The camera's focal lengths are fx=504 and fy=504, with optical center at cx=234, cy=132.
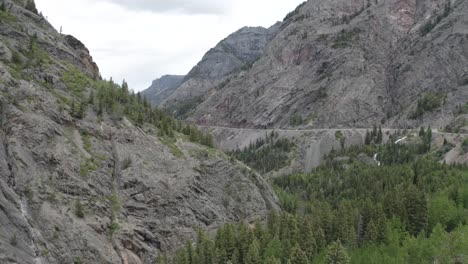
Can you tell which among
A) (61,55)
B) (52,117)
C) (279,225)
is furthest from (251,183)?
(61,55)

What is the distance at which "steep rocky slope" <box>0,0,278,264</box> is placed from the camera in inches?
2798

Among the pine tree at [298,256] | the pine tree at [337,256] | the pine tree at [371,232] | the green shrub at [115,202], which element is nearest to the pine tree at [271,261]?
the pine tree at [298,256]

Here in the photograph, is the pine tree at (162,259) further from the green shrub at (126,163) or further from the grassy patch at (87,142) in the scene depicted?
the grassy patch at (87,142)

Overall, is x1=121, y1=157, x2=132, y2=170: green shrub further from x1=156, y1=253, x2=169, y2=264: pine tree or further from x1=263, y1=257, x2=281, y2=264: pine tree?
x1=263, y1=257, x2=281, y2=264: pine tree

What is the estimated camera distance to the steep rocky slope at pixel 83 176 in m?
71.1

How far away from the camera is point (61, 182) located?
7944 centimetres

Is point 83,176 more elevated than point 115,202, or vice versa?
point 83,176

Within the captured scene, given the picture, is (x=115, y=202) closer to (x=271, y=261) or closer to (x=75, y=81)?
(x=271, y=261)

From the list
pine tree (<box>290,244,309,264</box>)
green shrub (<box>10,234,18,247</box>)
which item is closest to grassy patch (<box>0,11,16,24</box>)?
green shrub (<box>10,234,18,247</box>)

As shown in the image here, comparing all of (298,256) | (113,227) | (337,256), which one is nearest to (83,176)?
(113,227)

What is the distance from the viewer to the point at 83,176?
84.2 meters

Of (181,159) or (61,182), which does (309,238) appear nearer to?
(181,159)

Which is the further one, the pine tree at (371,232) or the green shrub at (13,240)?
the pine tree at (371,232)

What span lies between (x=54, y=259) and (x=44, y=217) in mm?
6578
